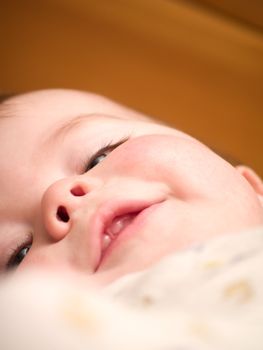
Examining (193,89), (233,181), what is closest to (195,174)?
(233,181)

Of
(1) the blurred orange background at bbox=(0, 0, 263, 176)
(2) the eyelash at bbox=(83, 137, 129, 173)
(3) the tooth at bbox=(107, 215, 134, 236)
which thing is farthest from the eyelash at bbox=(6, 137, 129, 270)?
(1) the blurred orange background at bbox=(0, 0, 263, 176)

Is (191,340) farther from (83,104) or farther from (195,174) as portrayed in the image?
(83,104)

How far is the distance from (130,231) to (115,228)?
0.03 m

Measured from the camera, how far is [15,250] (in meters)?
0.52

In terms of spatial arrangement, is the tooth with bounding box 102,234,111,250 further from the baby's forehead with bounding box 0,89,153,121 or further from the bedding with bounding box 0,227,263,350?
the baby's forehead with bounding box 0,89,153,121

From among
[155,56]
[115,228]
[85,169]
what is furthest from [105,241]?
[155,56]

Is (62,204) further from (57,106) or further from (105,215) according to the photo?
(57,106)

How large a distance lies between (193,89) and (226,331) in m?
0.72

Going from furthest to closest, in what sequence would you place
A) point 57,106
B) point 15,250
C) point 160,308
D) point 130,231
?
1. point 57,106
2. point 15,250
3. point 130,231
4. point 160,308

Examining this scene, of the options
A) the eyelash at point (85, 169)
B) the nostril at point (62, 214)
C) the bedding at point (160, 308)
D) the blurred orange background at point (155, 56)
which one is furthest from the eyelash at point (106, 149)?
the blurred orange background at point (155, 56)

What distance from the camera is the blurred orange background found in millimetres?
855

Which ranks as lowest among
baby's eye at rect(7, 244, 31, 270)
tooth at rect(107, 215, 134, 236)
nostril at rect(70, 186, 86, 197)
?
baby's eye at rect(7, 244, 31, 270)

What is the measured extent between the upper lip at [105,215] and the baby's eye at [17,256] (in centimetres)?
14

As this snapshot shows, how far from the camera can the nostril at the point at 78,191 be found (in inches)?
17.6
